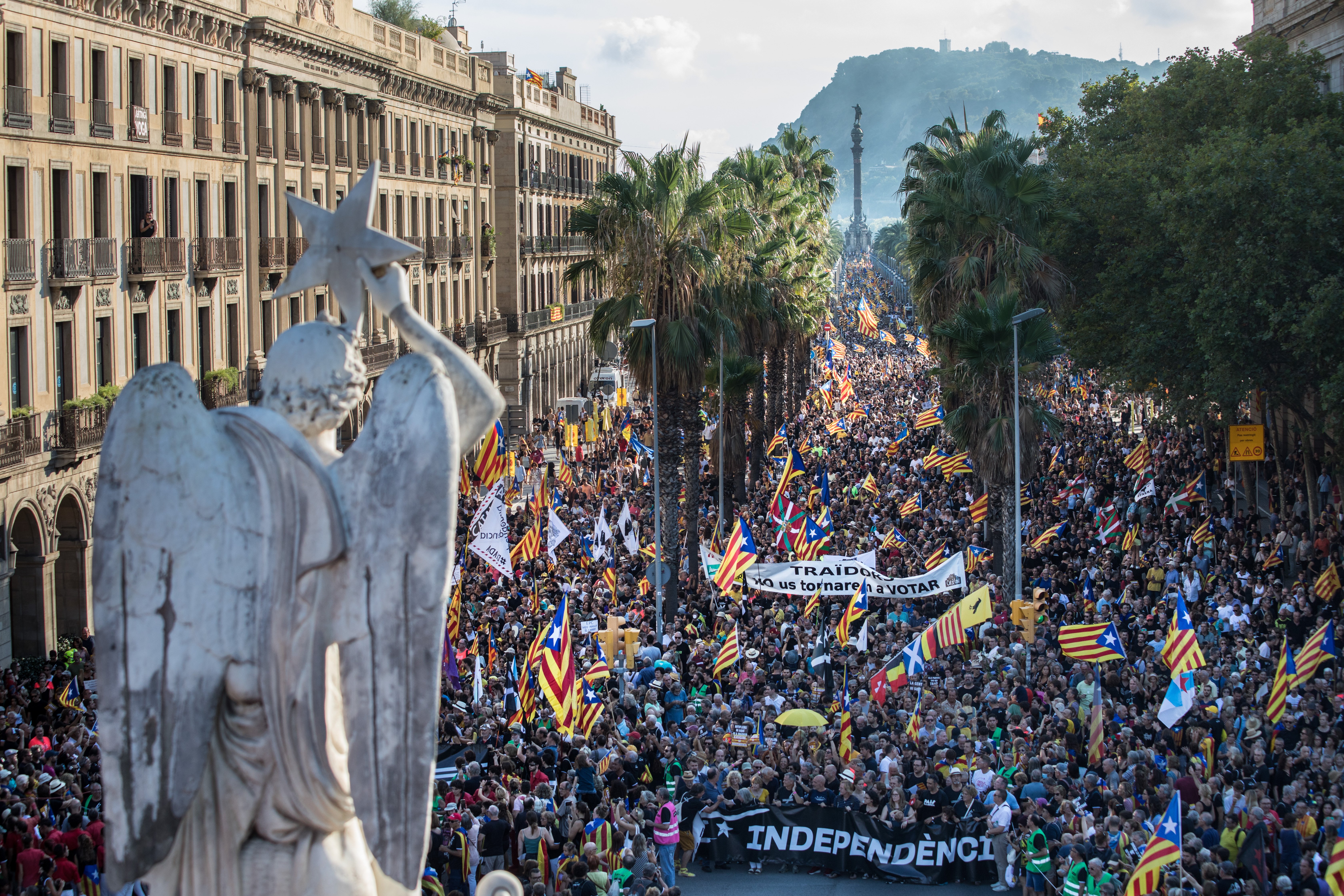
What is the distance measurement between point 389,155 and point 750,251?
18.8 metres

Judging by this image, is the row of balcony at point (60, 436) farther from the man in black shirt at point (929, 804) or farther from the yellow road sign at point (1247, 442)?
the yellow road sign at point (1247, 442)

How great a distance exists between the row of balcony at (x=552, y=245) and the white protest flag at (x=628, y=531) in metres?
32.0

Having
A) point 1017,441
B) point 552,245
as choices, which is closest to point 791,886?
point 1017,441

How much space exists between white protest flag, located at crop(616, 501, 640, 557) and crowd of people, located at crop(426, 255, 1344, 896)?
0.30m

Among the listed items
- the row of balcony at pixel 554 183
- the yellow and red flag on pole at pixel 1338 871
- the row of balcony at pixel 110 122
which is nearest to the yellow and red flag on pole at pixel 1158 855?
the yellow and red flag on pole at pixel 1338 871

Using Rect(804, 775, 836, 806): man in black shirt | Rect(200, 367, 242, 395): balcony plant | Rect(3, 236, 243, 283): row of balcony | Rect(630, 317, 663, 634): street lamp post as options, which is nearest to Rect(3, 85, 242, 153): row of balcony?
Rect(3, 236, 243, 283): row of balcony

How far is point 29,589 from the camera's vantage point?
28.0m

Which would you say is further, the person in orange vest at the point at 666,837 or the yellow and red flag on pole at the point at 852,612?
the yellow and red flag on pole at the point at 852,612

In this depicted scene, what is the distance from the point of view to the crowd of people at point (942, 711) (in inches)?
558

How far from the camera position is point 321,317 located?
15.0ft

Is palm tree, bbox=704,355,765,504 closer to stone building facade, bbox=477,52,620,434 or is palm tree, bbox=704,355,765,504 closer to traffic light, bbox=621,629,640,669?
traffic light, bbox=621,629,640,669

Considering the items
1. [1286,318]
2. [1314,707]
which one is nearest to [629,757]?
[1314,707]

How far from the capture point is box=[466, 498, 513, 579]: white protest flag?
23625mm

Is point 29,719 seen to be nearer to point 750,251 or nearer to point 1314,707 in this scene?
point 1314,707
